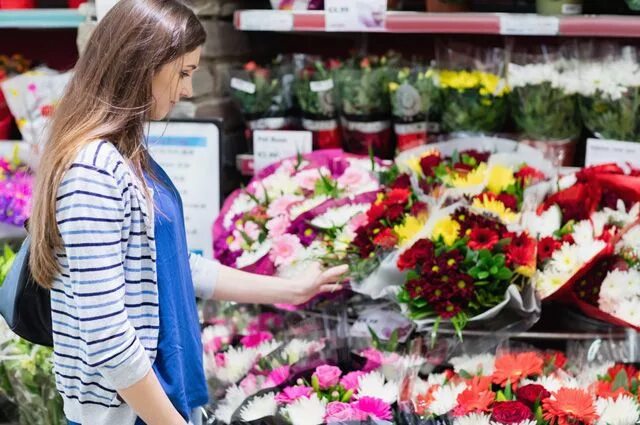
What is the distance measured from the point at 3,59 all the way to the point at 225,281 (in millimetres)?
1894

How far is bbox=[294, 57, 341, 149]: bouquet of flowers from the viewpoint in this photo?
2.62 metres

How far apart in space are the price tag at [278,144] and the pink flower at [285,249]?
0.52 meters

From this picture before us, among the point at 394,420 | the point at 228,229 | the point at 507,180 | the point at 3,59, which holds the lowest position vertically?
the point at 394,420

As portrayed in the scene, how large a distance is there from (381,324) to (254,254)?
40cm

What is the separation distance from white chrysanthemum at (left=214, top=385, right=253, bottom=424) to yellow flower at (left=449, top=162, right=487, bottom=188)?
77 centimetres

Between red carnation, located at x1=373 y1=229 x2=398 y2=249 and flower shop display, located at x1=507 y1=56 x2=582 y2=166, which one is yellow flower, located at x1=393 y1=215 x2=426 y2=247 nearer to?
red carnation, located at x1=373 y1=229 x2=398 y2=249

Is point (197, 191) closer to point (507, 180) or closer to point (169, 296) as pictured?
point (507, 180)

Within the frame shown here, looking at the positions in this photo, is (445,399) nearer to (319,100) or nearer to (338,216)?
(338,216)

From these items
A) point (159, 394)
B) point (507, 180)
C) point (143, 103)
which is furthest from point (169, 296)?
point (507, 180)

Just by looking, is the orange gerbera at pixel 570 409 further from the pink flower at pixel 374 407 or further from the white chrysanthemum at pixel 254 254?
the white chrysanthemum at pixel 254 254

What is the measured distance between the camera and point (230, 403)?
1.81 m

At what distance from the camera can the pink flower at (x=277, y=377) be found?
1.82m

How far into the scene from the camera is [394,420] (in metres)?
1.69

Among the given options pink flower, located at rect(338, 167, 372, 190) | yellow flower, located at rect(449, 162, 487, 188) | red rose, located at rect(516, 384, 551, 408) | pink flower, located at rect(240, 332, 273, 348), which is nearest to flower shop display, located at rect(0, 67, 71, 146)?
pink flower, located at rect(338, 167, 372, 190)
